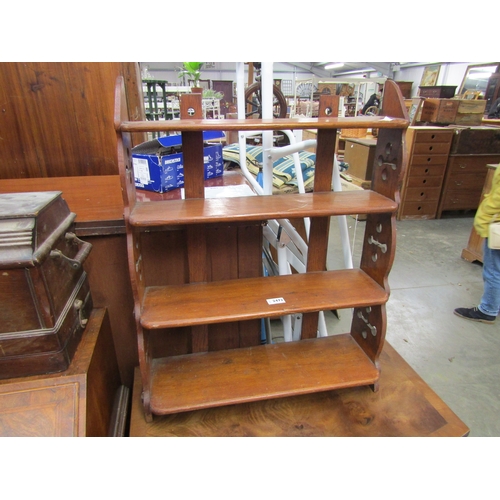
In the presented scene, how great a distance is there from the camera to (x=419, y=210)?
433 cm

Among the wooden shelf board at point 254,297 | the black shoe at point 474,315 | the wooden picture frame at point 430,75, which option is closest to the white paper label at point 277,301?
the wooden shelf board at point 254,297

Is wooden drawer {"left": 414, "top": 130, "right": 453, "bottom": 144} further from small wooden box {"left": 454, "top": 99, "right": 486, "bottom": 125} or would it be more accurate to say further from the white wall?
the white wall

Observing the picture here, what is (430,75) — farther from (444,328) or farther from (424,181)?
(444,328)

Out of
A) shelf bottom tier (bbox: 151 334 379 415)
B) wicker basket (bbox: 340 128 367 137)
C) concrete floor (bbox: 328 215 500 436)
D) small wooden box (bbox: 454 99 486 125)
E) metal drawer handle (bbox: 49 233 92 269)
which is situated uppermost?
small wooden box (bbox: 454 99 486 125)

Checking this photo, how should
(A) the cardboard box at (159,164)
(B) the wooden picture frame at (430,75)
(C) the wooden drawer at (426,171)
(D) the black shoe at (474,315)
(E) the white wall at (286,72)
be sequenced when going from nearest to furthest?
(A) the cardboard box at (159,164) < (D) the black shoe at (474,315) < (C) the wooden drawer at (426,171) < (E) the white wall at (286,72) < (B) the wooden picture frame at (430,75)

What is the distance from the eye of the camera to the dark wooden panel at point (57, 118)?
5.68 ft

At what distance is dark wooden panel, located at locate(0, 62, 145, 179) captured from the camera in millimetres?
1731

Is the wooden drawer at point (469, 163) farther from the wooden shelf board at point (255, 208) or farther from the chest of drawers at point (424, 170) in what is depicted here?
the wooden shelf board at point (255, 208)

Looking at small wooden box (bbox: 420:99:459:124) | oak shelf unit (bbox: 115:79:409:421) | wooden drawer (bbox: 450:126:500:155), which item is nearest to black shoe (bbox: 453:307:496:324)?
oak shelf unit (bbox: 115:79:409:421)

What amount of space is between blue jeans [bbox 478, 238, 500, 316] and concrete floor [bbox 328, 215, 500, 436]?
0.41 feet

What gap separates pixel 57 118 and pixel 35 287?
125cm

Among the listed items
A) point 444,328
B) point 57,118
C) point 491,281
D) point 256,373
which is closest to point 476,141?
point 491,281

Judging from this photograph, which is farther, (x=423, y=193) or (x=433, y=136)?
(x=423, y=193)

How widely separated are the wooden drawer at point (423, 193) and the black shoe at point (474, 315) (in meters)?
2.04
